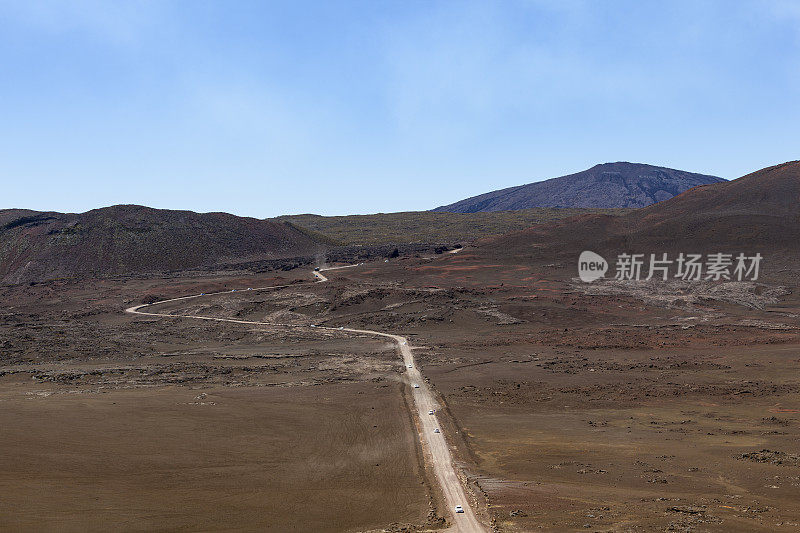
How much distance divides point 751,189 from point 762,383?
275 ft

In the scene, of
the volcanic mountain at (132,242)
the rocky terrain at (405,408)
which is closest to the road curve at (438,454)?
the rocky terrain at (405,408)

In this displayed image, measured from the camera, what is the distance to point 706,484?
19.0 m

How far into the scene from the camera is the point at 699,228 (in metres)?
90.4

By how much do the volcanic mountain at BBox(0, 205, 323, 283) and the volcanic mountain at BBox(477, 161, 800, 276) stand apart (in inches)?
2012

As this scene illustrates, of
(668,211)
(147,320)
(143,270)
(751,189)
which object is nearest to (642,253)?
(668,211)

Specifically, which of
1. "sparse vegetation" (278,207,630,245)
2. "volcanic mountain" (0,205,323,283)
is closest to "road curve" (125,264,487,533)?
"volcanic mountain" (0,205,323,283)

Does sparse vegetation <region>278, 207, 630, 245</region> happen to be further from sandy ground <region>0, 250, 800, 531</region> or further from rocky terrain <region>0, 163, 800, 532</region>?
rocky terrain <region>0, 163, 800, 532</region>

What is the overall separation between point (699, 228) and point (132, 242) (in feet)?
337

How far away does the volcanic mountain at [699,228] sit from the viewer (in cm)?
8400

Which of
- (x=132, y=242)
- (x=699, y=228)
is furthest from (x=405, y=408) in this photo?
(x=132, y=242)

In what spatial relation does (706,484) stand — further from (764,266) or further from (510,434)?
(764,266)

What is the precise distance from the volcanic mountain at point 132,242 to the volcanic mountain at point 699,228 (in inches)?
2012

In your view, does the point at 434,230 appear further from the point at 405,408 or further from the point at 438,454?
the point at 438,454

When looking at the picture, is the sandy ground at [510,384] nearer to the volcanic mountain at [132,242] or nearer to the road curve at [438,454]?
the road curve at [438,454]
